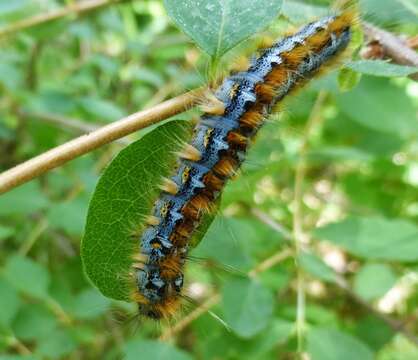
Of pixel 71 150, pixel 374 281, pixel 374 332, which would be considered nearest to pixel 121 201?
pixel 71 150

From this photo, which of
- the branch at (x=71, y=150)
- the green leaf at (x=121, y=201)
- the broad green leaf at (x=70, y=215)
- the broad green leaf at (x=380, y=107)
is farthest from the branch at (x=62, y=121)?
the branch at (x=71, y=150)

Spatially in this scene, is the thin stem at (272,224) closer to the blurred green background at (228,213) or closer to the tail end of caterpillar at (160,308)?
the blurred green background at (228,213)

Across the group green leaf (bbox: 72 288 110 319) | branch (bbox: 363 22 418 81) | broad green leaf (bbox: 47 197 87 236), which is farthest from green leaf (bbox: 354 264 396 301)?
branch (bbox: 363 22 418 81)

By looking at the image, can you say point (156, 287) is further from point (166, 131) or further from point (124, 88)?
point (124, 88)

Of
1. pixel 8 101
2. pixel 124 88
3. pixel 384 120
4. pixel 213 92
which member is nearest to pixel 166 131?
pixel 213 92

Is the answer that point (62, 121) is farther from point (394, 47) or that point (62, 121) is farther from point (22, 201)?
point (394, 47)

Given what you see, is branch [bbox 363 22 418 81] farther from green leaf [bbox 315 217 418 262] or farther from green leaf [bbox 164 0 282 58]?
green leaf [bbox 315 217 418 262]
